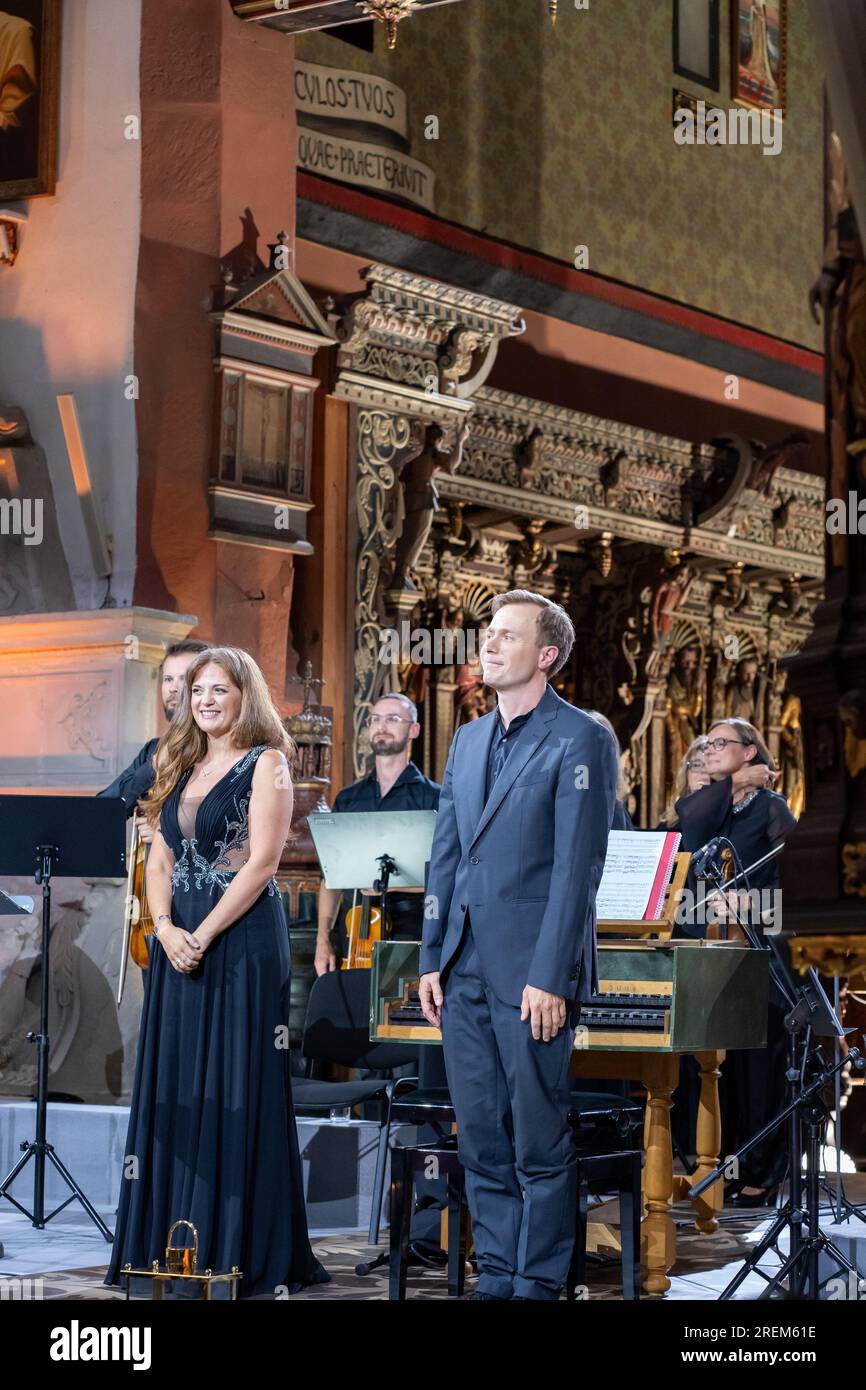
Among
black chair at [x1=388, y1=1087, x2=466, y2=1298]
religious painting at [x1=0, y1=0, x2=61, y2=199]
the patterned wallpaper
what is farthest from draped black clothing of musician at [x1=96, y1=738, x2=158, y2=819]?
the patterned wallpaper

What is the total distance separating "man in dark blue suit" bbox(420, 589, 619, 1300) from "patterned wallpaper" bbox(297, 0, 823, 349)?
597 cm

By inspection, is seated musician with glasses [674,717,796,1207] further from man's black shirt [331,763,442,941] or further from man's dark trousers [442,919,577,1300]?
man's dark trousers [442,919,577,1300]

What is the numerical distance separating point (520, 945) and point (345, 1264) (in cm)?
185

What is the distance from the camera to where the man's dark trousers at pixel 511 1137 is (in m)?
4.48

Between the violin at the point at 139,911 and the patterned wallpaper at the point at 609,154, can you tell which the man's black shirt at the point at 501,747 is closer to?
the violin at the point at 139,911

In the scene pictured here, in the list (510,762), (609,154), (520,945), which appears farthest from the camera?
(609,154)

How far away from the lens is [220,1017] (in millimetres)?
5312

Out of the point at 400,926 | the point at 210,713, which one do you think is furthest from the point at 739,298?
the point at 210,713

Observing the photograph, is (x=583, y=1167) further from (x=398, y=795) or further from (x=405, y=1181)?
(x=398, y=795)

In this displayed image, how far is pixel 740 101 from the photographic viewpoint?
519 inches

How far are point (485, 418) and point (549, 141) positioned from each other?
2117 millimetres

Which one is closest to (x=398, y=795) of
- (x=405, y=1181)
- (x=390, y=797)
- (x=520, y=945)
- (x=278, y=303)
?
(x=390, y=797)

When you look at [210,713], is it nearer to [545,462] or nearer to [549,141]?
[545,462]

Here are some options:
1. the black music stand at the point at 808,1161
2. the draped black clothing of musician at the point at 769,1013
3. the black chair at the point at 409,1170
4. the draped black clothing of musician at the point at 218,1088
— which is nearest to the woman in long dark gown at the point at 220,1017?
the draped black clothing of musician at the point at 218,1088
